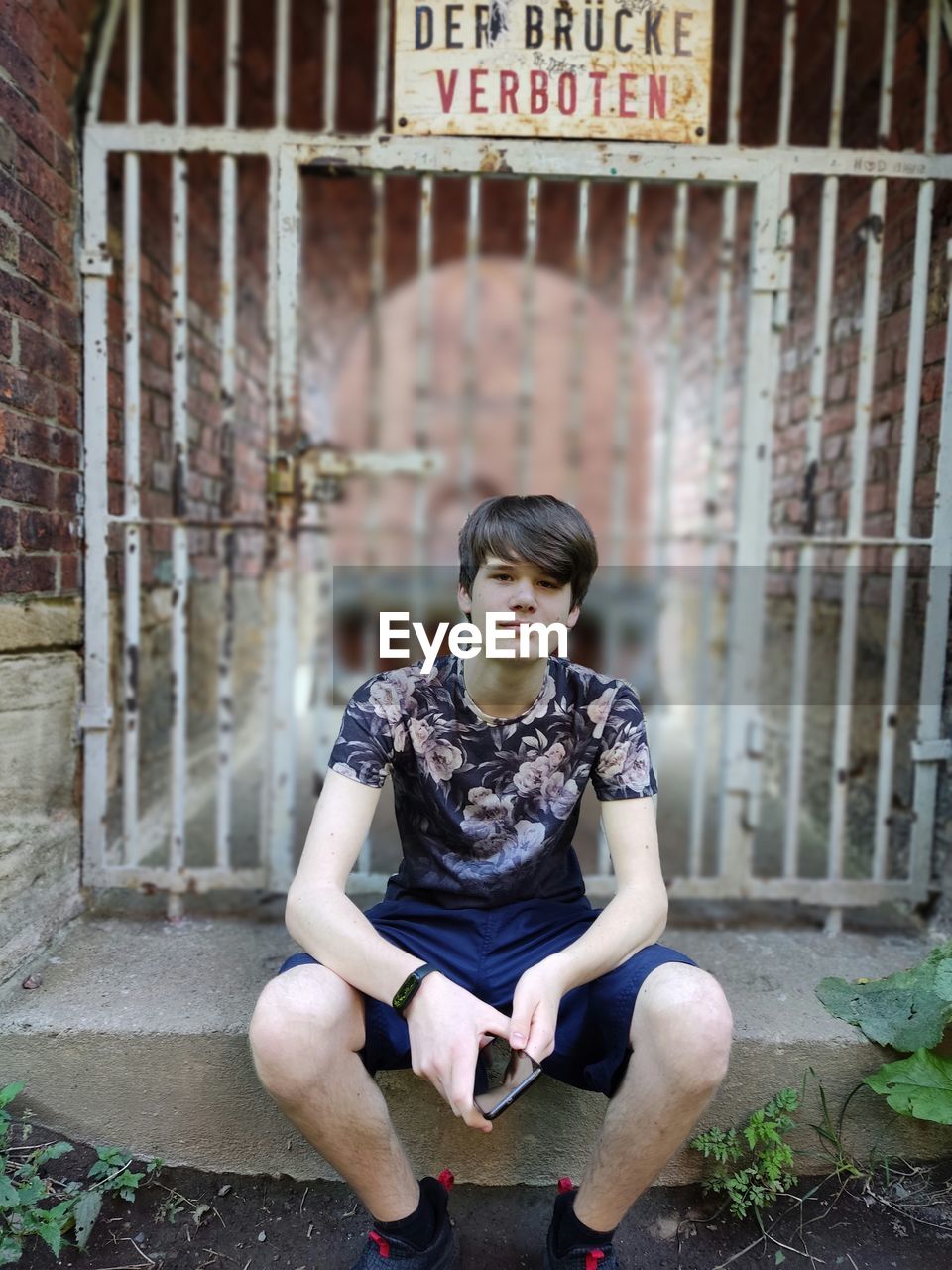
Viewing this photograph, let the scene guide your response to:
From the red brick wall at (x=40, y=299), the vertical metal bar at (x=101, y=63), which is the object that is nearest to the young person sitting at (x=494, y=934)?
the red brick wall at (x=40, y=299)

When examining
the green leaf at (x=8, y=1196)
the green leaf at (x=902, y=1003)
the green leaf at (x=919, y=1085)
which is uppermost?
the green leaf at (x=902, y=1003)

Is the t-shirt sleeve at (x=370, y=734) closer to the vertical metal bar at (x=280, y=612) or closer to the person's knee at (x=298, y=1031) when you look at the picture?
the person's knee at (x=298, y=1031)

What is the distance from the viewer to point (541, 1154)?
5.82 ft

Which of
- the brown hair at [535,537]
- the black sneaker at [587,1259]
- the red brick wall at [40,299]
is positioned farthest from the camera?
the red brick wall at [40,299]

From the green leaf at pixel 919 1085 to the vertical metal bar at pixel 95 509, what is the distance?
6.42 feet

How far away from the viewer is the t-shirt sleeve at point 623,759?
5.33 ft

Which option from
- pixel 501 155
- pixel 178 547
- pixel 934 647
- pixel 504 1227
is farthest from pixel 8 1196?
pixel 501 155

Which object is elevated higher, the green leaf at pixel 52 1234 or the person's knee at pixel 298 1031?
the person's knee at pixel 298 1031

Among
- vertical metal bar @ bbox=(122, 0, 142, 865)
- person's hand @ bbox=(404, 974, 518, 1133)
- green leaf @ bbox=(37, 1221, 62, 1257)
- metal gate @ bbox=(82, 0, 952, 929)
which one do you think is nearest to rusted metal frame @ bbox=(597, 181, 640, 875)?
metal gate @ bbox=(82, 0, 952, 929)

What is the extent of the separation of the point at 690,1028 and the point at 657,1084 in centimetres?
11

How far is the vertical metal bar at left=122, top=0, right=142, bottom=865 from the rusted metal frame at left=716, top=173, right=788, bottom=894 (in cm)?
164

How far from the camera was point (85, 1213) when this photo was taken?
1.60 m

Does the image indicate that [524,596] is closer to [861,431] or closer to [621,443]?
[861,431]

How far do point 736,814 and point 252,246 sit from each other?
10.9ft
